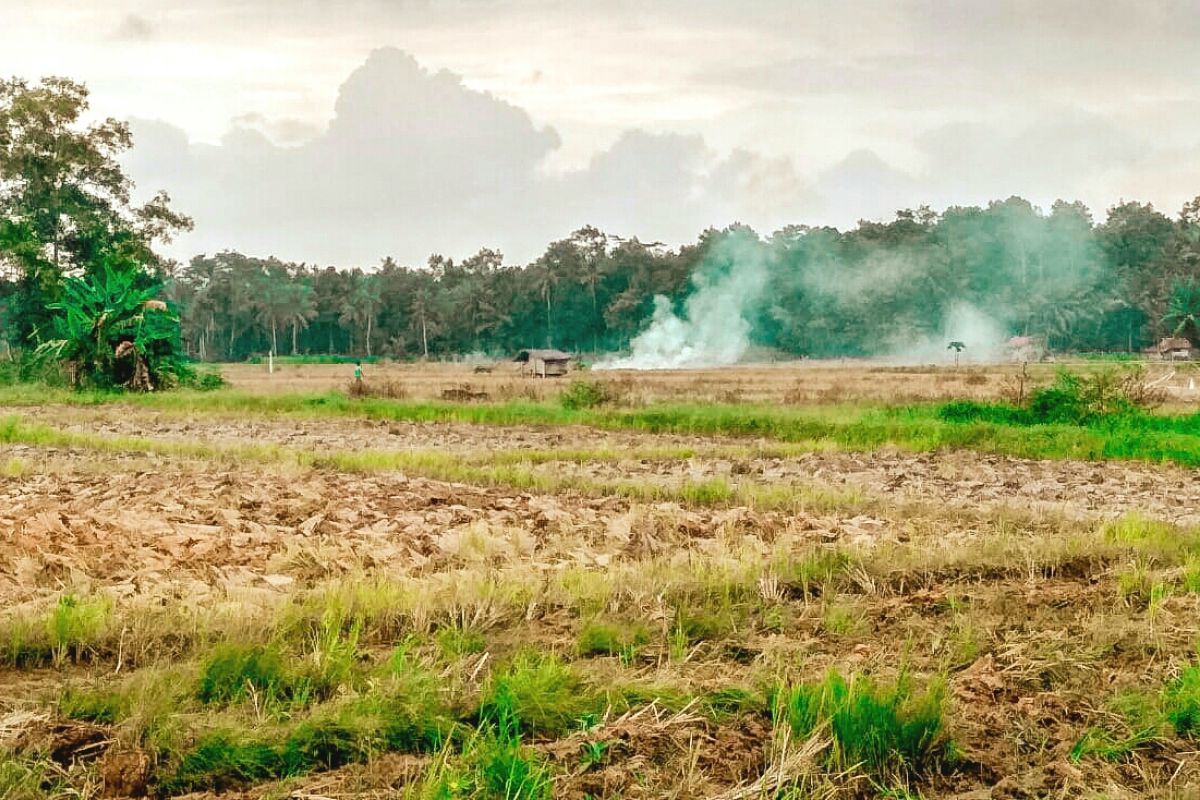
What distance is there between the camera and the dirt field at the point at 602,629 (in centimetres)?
390

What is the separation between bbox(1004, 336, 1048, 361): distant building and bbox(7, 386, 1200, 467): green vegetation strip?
42804mm

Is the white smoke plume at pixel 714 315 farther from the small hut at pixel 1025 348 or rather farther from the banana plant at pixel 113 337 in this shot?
the banana plant at pixel 113 337

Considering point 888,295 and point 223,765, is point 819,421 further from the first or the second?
point 888,295

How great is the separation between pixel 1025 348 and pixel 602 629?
6351 cm

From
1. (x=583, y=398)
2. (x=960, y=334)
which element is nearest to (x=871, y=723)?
(x=583, y=398)

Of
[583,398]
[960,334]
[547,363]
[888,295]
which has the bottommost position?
[583,398]

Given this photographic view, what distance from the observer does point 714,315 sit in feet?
232

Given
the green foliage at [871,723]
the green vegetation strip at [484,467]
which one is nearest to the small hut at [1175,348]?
the green vegetation strip at [484,467]

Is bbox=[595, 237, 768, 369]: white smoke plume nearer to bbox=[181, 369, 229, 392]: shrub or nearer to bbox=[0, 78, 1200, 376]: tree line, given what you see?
bbox=[0, 78, 1200, 376]: tree line

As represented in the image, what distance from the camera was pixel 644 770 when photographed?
388cm

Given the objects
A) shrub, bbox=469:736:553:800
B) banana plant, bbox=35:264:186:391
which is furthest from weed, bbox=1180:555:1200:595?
banana plant, bbox=35:264:186:391

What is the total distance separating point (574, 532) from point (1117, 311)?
233ft

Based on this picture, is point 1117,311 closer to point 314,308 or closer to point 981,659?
point 314,308

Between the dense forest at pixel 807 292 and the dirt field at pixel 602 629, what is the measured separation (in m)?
61.9
